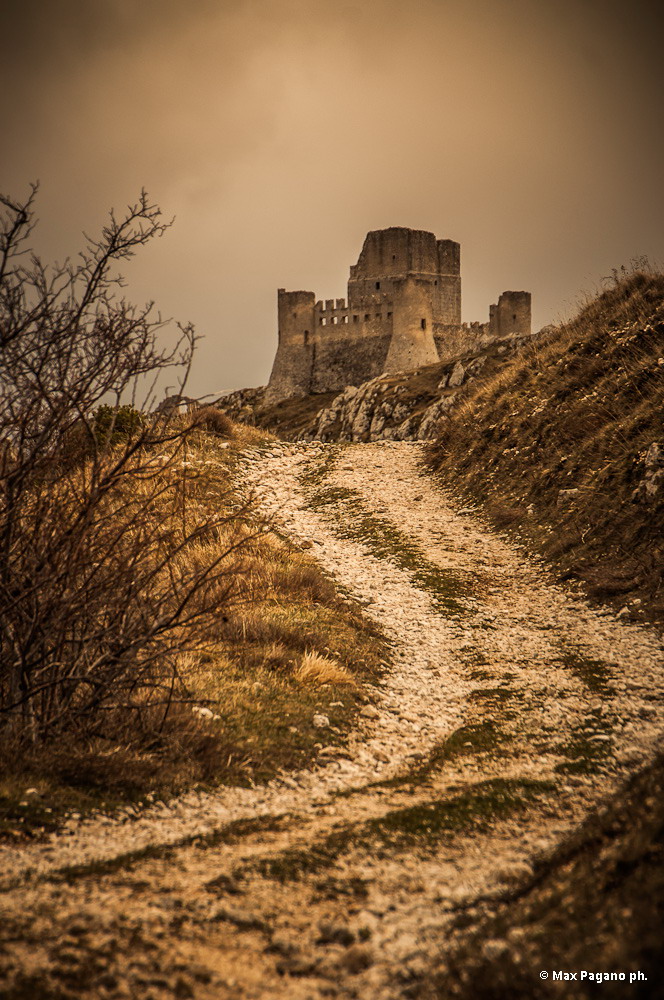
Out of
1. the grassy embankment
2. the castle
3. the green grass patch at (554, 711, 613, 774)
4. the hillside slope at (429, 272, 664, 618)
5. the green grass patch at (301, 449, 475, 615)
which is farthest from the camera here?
the castle

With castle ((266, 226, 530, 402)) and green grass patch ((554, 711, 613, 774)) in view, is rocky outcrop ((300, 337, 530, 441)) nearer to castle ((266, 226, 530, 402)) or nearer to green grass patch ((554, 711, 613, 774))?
green grass patch ((554, 711, 613, 774))

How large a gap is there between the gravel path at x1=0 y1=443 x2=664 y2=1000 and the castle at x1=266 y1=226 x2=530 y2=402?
67.9 meters

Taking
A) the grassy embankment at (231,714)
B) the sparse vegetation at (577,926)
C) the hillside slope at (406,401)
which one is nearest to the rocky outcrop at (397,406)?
the hillside slope at (406,401)

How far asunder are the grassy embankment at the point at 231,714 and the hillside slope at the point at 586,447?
4.14 m

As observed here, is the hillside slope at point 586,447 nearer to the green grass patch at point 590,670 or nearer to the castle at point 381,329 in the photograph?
the green grass patch at point 590,670

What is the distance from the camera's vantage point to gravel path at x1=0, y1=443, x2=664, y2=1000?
290cm

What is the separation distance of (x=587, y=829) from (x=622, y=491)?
353 inches

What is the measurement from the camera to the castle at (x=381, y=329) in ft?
248

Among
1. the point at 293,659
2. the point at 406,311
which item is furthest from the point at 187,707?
the point at 406,311

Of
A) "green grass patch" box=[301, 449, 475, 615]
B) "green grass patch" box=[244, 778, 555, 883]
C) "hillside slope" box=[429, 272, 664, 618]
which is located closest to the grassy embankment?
"green grass patch" box=[244, 778, 555, 883]

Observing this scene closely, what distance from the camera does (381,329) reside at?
7688 cm

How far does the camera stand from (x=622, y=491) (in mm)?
11750

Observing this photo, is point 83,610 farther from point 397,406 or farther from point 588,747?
point 397,406

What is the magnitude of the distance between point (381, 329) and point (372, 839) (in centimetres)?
7590
